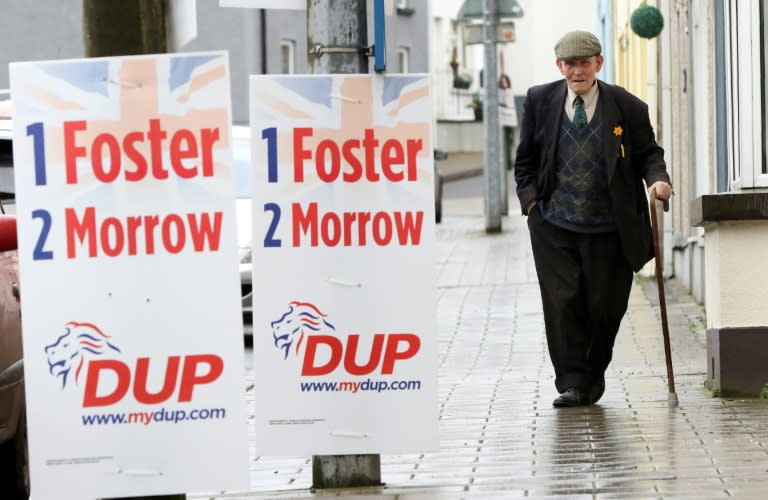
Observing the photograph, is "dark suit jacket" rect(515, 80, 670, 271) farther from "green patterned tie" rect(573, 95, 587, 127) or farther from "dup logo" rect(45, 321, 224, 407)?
"dup logo" rect(45, 321, 224, 407)

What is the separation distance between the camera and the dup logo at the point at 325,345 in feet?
21.4

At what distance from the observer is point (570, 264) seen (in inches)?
358

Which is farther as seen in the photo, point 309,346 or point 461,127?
point 461,127

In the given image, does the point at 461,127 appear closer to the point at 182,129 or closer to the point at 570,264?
the point at 570,264

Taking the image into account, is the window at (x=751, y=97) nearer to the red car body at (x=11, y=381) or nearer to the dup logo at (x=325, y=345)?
the dup logo at (x=325, y=345)

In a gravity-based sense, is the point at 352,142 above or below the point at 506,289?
above

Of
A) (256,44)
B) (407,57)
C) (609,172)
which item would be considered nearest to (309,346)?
(609,172)

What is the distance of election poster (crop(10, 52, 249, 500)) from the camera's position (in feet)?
19.0

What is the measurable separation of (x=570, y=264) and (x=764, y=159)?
1.07 metres

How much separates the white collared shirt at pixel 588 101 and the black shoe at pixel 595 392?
1.29 metres

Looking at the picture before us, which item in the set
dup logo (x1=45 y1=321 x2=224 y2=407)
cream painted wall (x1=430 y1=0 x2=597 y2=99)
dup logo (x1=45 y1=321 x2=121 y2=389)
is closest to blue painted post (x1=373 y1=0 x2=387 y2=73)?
dup logo (x1=45 y1=321 x2=224 y2=407)

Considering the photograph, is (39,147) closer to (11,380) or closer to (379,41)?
(379,41)

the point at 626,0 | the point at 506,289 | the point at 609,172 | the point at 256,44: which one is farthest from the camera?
the point at 256,44

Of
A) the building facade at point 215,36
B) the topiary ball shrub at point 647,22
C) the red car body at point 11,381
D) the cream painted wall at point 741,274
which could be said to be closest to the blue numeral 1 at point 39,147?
the red car body at point 11,381
